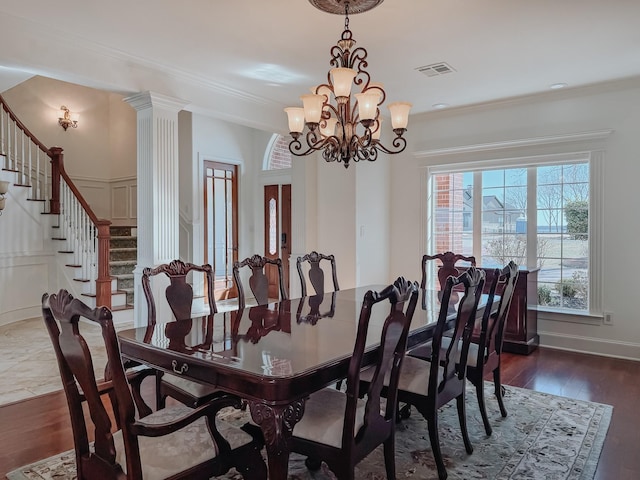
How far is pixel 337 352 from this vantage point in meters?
1.91

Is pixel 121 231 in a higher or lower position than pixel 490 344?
higher

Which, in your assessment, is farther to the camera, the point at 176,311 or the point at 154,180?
the point at 154,180

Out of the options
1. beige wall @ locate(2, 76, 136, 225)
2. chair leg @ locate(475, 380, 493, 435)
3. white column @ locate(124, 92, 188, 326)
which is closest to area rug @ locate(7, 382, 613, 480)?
chair leg @ locate(475, 380, 493, 435)

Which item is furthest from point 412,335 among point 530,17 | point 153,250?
point 153,250

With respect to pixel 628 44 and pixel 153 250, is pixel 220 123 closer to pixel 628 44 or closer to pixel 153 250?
pixel 153 250

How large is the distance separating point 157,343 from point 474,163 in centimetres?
435

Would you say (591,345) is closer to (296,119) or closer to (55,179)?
(296,119)

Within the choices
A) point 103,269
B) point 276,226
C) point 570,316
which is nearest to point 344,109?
point 570,316

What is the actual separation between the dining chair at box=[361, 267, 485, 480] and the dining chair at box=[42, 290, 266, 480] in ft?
2.66

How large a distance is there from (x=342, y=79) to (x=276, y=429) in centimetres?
204

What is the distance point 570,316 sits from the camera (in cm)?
473

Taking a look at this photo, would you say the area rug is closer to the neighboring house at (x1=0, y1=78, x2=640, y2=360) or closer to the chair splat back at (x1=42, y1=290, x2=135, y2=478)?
the chair splat back at (x1=42, y1=290, x2=135, y2=478)

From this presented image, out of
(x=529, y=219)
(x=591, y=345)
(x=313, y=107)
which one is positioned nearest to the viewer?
(x=313, y=107)

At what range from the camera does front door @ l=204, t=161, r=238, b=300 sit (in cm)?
707
